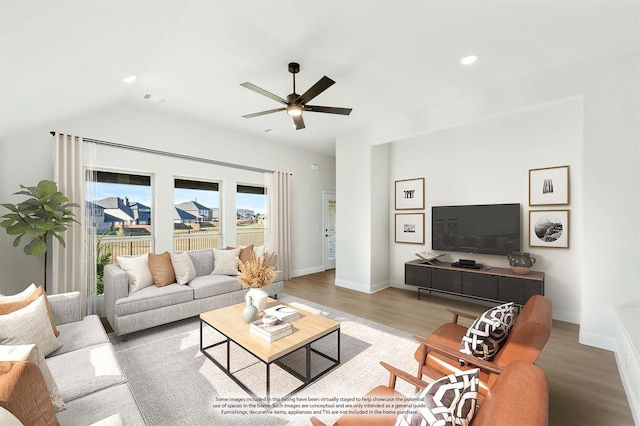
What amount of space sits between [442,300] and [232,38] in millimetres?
4408

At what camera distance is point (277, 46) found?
2479 mm

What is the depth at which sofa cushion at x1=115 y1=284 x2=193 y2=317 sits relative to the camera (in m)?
2.88

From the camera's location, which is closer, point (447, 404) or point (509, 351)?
point (447, 404)

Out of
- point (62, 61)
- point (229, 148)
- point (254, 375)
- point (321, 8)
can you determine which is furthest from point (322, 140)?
point (254, 375)

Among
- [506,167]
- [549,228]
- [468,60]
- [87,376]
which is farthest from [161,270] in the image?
[549,228]

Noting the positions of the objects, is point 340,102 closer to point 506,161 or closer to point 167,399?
point 506,161

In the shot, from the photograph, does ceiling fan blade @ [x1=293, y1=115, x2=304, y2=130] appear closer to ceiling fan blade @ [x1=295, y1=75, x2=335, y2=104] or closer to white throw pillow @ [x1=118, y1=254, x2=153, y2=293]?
ceiling fan blade @ [x1=295, y1=75, x2=335, y2=104]

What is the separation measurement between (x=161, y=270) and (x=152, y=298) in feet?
1.44

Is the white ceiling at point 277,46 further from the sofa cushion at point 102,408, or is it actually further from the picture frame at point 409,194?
the sofa cushion at point 102,408

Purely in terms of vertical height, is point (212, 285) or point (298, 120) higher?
point (298, 120)

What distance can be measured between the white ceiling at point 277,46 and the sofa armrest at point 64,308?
1.70 metres

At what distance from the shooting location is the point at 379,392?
1.41 meters

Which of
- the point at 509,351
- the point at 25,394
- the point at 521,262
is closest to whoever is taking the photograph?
the point at 25,394

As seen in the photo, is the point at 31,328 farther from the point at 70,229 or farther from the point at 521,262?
the point at 521,262
